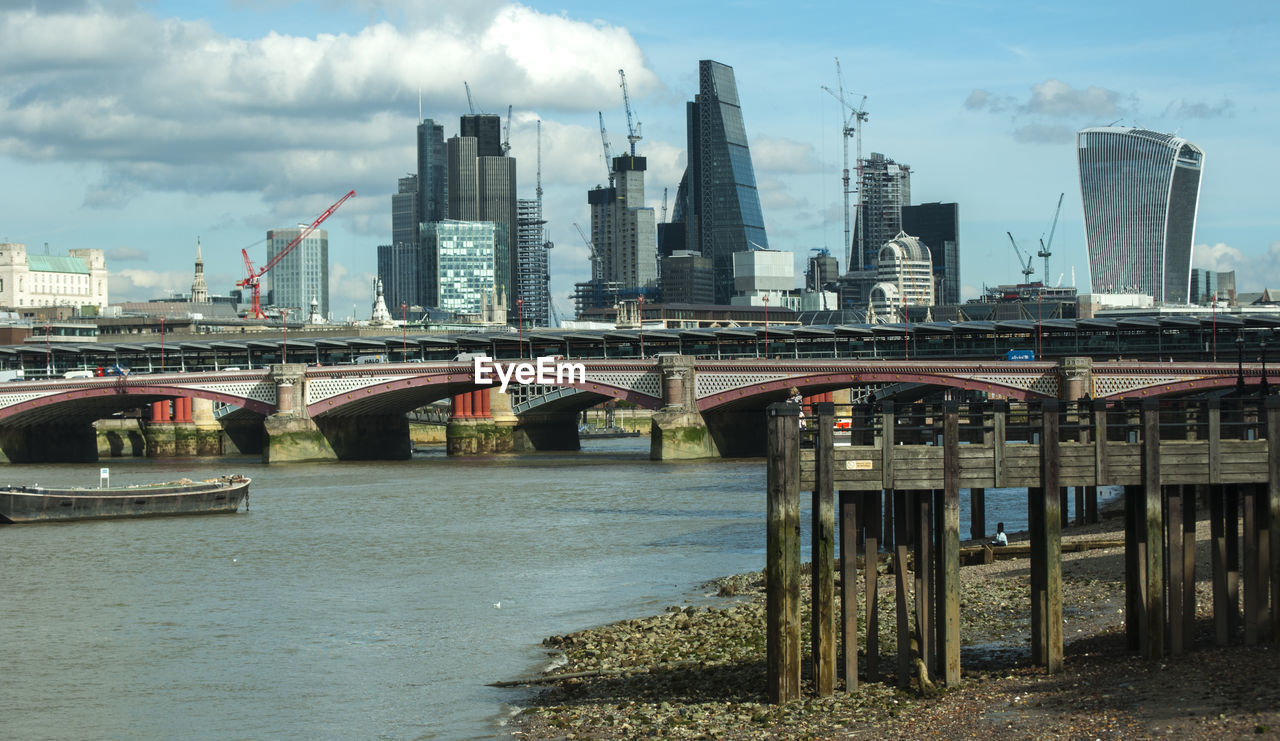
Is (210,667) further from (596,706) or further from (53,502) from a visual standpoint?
(53,502)

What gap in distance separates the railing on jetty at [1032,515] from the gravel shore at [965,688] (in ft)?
2.05

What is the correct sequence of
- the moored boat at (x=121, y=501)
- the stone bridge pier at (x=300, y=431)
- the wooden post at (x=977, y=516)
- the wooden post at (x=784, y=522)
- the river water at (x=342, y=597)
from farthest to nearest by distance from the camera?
the stone bridge pier at (x=300, y=431)
the moored boat at (x=121, y=501)
the wooden post at (x=977, y=516)
the river water at (x=342, y=597)
the wooden post at (x=784, y=522)

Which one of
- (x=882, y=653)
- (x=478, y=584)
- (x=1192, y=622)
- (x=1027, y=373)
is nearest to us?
(x=1192, y=622)

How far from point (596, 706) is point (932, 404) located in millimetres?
8488

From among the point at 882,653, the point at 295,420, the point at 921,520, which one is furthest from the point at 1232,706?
the point at 295,420

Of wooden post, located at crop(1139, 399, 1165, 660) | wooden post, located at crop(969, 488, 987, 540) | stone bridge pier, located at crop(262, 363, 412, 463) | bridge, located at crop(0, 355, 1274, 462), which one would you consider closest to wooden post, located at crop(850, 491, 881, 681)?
wooden post, located at crop(1139, 399, 1165, 660)

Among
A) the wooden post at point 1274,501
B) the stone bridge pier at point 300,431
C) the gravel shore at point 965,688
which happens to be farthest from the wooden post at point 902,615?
the stone bridge pier at point 300,431

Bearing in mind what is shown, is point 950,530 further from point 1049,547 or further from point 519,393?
point 519,393

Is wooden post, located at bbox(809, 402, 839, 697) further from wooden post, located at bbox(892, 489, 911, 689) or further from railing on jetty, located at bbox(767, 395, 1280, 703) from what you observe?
→ wooden post, located at bbox(892, 489, 911, 689)

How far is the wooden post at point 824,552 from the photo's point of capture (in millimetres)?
23375

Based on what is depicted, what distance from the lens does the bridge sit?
8625cm

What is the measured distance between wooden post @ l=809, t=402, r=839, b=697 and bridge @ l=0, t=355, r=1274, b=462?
52685 millimetres

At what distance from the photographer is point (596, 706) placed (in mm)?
26250

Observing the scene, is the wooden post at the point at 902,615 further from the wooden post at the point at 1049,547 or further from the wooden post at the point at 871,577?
the wooden post at the point at 1049,547
